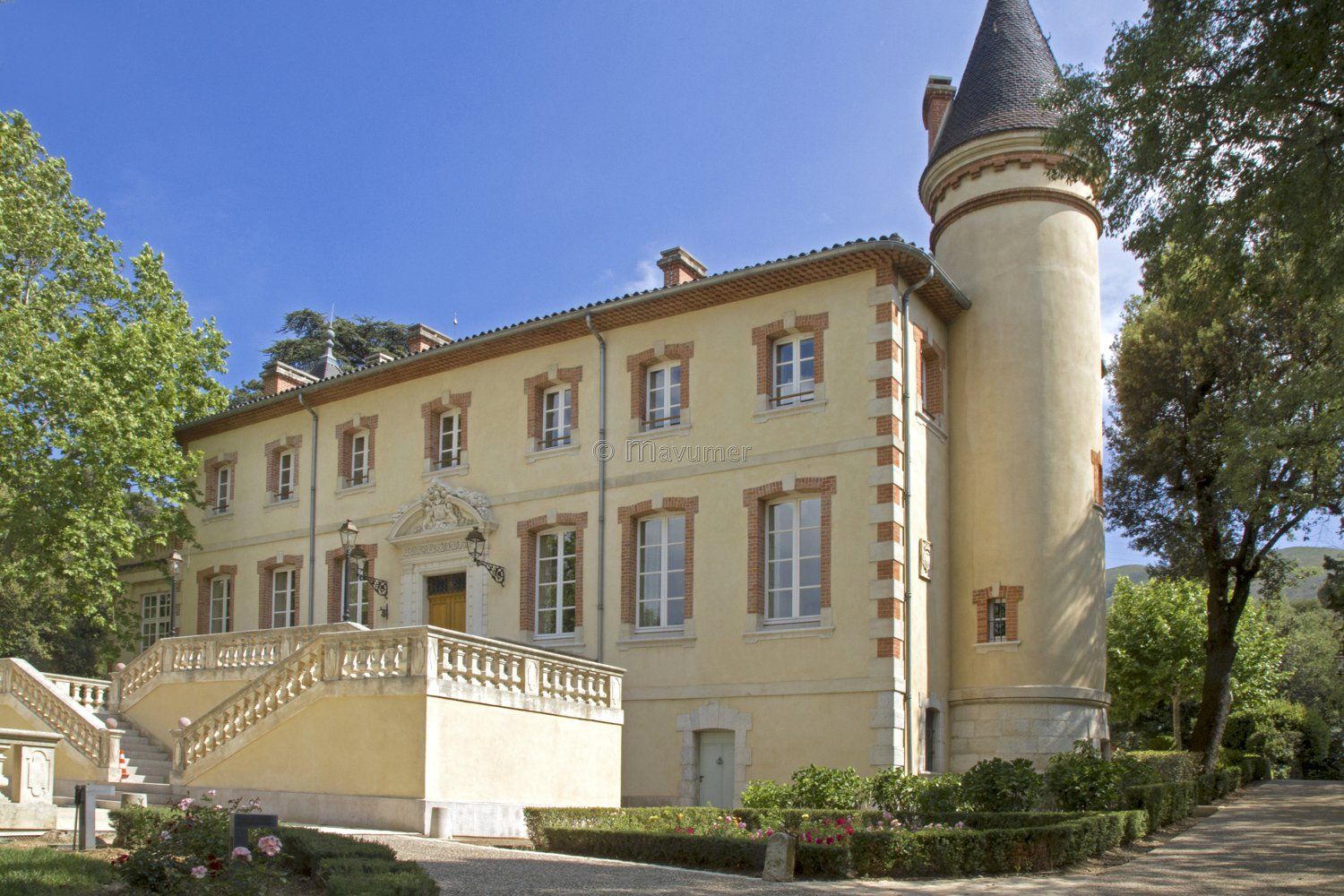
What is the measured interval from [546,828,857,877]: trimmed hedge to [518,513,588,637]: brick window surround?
7.52 meters

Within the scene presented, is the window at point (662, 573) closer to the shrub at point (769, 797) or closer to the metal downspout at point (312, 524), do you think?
the shrub at point (769, 797)

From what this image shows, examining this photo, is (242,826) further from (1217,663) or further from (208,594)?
(1217,663)

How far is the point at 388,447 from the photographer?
2569cm

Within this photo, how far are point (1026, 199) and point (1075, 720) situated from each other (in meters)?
9.19

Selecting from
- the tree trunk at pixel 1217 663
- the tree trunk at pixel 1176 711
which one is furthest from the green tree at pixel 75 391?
the tree trunk at pixel 1176 711

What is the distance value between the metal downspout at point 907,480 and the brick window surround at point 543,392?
6232mm

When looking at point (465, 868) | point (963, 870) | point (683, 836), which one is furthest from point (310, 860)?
point (963, 870)

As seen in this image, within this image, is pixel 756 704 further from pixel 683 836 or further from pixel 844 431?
pixel 683 836

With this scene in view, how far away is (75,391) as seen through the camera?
25094 millimetres

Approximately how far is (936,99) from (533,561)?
12338mm

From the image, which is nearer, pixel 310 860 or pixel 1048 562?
pixel 310 860

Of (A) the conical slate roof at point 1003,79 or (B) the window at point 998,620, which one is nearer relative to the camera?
(B) the window at point 998,620

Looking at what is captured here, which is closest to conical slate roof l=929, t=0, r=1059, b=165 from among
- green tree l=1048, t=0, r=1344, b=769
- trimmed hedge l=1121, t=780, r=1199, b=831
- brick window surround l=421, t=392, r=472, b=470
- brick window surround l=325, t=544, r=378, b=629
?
green tree l=1048, t=0, r=1344, b=769

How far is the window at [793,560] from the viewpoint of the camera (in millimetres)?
20031
